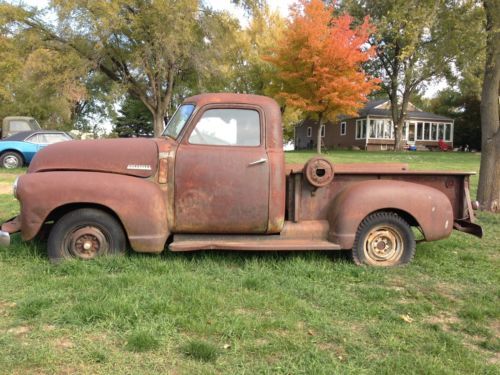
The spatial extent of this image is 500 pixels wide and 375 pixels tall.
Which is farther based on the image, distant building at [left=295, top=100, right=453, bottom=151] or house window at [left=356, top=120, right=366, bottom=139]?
house window at [left=356, top=120, right=366, bottom=139]

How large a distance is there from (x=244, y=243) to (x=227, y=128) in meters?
1.25

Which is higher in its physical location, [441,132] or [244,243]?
[441,132]

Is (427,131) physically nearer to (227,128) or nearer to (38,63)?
(38,63)

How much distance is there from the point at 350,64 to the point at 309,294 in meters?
23.2

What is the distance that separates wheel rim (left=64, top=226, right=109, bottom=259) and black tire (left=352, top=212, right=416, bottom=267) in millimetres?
2654

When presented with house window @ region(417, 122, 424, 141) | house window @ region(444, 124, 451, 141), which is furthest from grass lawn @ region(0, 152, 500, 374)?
house window @ region(444, 124, 451, 141)

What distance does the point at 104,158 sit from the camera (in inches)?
195

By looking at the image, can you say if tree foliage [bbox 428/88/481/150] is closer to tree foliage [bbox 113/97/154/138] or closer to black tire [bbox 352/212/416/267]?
tree foliage [bbox 113/97/154/138]

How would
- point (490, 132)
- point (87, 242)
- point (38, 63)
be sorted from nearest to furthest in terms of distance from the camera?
point (87, 242), point (490, 132), point (38, 63)

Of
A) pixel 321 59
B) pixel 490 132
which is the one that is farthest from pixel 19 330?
pixel 321 59

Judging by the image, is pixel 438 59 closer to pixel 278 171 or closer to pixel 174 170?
pixel 278 171

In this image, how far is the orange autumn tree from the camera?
25188 mm

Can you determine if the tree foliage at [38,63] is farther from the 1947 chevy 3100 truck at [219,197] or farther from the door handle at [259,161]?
the door handle at [259,161]

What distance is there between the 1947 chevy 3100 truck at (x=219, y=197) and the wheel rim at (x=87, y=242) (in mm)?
10
